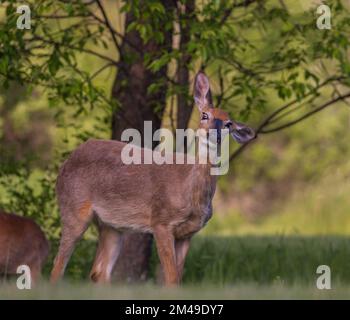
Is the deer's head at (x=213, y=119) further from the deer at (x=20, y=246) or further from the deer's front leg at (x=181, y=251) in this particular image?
the deer at (x=20, y=246)

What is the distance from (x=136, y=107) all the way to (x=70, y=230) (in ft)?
9.04

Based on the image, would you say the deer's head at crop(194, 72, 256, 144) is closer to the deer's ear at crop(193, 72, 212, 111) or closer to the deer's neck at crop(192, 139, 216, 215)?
the deer's ear at crop(193, 72, 212, 111)

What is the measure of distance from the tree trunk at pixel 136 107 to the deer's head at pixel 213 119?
2660 millimetres

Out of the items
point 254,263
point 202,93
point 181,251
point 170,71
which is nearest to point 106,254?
point 181,251

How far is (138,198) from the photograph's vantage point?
9.73 metres

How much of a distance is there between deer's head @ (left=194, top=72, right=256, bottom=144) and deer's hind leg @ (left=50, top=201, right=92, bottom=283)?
132 centimetres

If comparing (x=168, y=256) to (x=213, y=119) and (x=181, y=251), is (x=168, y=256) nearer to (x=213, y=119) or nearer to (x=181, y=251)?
(x=181, y=251)

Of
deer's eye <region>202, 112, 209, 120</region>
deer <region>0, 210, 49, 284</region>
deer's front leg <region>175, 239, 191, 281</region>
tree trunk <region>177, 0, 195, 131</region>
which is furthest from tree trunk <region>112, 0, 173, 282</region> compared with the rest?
deer's eye <region>202, 112, 209, 120</region>

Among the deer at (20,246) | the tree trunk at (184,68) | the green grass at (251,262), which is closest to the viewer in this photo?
the deer at (20,246)

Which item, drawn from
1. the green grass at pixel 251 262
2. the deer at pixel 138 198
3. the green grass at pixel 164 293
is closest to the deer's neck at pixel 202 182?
the deer at pixel 138 198

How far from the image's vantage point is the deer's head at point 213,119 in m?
9.08
